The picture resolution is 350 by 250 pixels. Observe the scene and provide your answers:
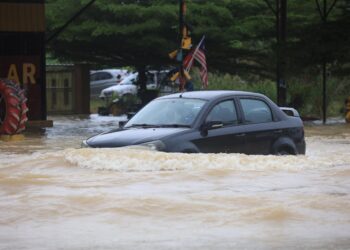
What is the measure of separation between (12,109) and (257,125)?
28.1 ft

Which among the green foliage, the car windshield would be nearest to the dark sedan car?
the car windshield

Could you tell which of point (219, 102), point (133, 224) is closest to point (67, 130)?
point (219, 102)

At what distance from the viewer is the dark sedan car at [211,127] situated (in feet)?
41.8

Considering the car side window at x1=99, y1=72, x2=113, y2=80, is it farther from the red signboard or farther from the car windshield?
the car windshield

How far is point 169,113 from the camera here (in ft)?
44.9

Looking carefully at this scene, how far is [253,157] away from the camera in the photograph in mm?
13133

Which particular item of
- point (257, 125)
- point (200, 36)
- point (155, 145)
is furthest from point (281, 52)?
point (155, 145)

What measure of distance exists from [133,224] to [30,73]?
55.0 ft

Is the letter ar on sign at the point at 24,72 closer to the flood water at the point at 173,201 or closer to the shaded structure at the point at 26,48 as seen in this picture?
the shaded structure at the point at 26,48

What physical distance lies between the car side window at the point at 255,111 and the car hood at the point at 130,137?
1.53 meters

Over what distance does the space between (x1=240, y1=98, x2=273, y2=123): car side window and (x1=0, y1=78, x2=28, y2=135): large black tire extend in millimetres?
8228

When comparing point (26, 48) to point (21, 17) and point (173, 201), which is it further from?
point (173, 201)

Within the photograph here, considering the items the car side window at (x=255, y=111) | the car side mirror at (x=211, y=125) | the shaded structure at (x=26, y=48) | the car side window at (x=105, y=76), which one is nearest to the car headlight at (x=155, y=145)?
the car side mirror at (x=211, y=125)

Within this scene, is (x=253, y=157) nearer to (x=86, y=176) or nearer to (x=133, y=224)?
(x=86, y=176)
